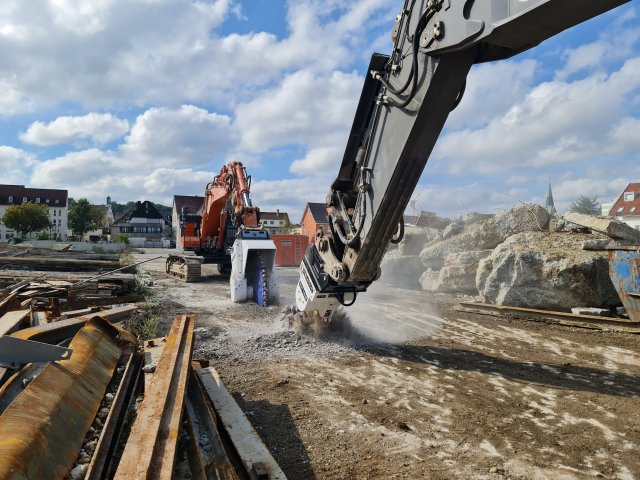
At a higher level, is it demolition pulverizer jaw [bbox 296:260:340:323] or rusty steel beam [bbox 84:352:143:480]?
demolition pulverizer jaw [bbox 296:260:340:323]

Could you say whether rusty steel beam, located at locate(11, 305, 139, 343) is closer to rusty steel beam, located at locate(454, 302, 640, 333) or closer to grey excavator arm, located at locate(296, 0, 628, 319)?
grey excavator arm, located at locate(296, 0, 628, 319)

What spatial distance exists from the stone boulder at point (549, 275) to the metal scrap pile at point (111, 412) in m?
7.96

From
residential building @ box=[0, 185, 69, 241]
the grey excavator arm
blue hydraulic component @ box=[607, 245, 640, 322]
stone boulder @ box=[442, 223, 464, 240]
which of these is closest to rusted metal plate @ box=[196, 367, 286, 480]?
the grey excavator arm

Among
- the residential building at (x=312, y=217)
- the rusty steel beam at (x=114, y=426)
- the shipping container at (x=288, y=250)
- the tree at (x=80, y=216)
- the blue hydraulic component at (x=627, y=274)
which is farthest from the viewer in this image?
the tree at (x=80, y=216)

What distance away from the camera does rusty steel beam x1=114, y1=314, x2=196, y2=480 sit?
85.3 inches

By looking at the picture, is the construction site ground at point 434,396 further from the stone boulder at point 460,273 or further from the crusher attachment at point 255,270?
the stone boulder at point 460,273

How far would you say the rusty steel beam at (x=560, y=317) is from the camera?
26.5ft

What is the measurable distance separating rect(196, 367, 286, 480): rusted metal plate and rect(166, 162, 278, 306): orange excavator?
638 cm

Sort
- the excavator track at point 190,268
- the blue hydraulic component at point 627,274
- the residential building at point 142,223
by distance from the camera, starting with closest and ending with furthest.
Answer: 1. the blue hydraulic component at point 627,274
2. the excavator track at point 190,268
3. the residential building at point 142,223

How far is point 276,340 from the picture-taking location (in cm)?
694

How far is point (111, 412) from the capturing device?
3018 millimetres

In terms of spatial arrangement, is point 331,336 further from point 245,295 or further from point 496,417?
point 245,295

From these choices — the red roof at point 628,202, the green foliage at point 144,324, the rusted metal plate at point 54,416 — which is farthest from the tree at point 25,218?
the red roof at point 628,202

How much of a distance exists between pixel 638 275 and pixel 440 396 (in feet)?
18.6
